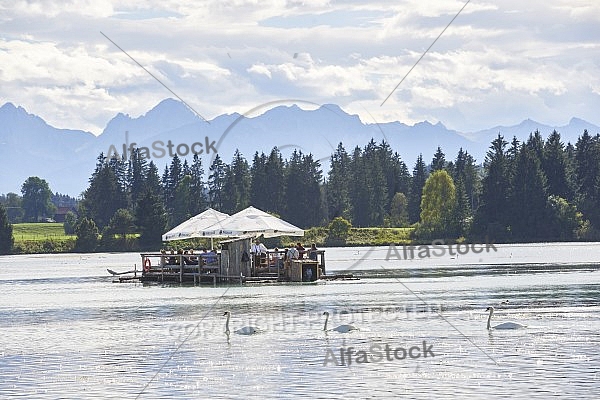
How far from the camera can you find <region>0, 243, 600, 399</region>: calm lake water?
81.5ft

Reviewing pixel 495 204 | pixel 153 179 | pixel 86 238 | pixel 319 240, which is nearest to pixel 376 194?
pixel 495 204

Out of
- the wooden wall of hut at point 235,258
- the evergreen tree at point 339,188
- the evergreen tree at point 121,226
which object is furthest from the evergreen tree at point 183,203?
the wooden wall of hut at point 235,258

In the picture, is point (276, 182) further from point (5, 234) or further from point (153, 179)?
point (5, 234)

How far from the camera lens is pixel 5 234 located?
14375cm

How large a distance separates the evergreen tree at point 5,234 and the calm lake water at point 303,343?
294 ft

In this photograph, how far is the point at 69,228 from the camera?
184 metres

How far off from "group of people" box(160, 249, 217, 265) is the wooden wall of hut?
1.51m

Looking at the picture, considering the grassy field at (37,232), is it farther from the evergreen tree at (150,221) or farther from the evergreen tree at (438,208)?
the evergreen tree at (438,208)

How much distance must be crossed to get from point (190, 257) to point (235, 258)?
4.27 metres

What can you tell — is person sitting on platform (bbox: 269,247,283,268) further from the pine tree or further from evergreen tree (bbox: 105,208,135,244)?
the pine tree

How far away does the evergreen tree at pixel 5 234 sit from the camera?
142 meters

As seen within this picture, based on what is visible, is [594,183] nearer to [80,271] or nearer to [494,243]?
[494,243]

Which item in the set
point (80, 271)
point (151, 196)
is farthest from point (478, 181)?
point (80, 271)

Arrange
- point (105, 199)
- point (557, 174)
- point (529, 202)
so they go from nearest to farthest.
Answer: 1. point (529, 202)
2. point (557, 174)
3. point (105, 199)
